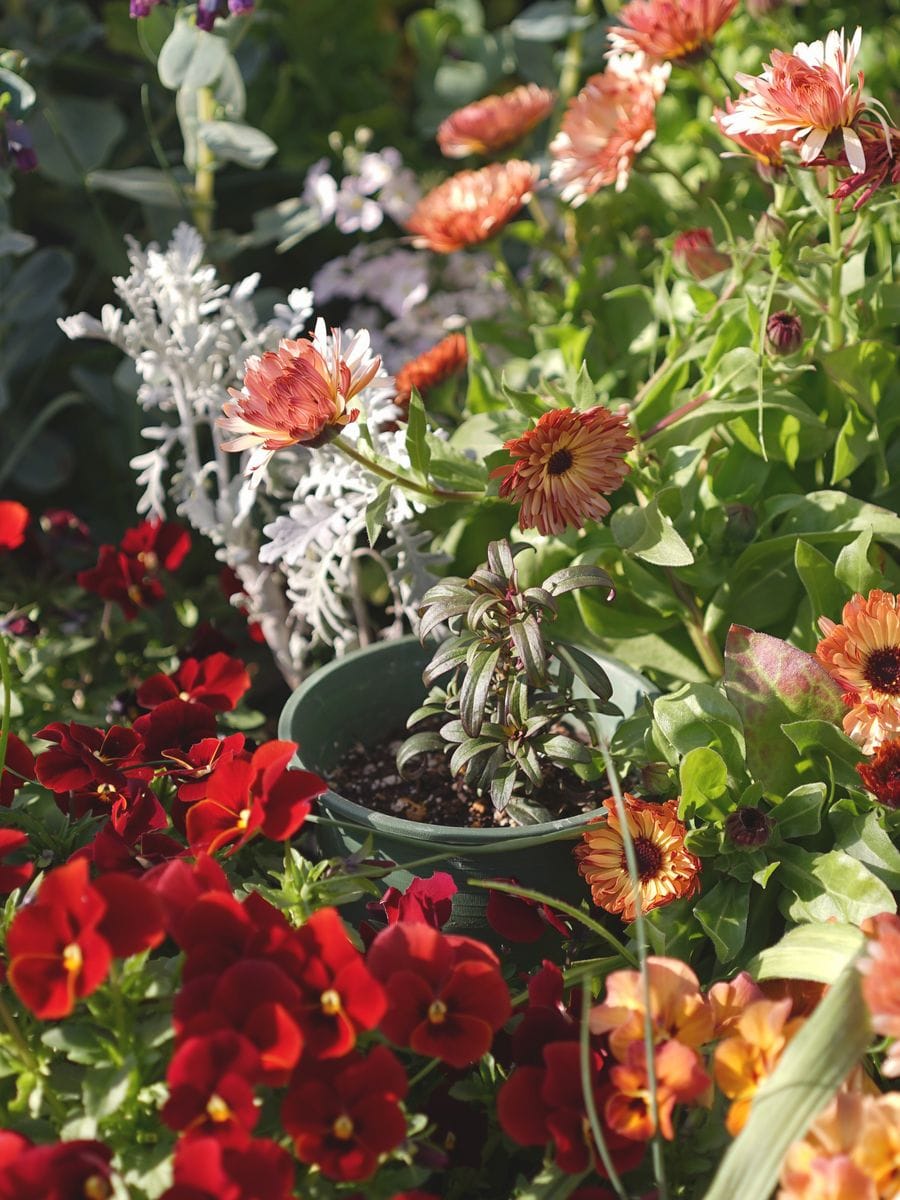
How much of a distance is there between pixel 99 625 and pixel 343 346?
58 centimetres

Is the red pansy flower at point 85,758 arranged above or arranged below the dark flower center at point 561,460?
below

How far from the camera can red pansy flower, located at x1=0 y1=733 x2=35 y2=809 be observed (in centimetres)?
94

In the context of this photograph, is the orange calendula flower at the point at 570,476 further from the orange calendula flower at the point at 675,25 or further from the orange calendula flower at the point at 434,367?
the orange calendula flower at the point at 675,25

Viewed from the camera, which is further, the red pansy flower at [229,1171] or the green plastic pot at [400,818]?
the green plastic pot at [400,818]

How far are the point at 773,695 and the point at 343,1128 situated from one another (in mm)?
473

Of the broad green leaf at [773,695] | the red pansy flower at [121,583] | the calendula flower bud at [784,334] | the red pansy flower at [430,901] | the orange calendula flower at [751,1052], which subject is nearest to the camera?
the orange calendula flower at [751,1052]

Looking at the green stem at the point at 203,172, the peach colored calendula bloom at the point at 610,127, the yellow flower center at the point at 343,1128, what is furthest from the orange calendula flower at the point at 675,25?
the yellow flower center at the point at 343,1128

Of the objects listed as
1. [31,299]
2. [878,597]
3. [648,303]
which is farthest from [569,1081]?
[31,299]

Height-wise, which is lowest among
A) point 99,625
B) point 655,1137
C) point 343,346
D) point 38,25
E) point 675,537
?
point 99,625

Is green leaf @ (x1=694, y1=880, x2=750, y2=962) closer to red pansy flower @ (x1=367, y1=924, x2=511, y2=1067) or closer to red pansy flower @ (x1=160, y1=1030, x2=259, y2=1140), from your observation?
red pansy flower @ (x1=367, y1=924, x2=511, y2=1067)

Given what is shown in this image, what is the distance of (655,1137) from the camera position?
0.68 meters

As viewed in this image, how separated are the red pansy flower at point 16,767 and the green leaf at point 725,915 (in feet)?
1.80

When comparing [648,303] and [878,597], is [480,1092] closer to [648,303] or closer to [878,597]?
[878,597]

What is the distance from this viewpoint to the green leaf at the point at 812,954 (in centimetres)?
77
